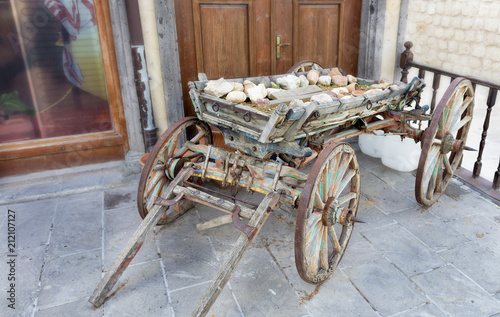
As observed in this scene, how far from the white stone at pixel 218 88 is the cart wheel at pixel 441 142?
1745mm

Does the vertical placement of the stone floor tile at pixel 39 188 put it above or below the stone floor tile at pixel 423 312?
above

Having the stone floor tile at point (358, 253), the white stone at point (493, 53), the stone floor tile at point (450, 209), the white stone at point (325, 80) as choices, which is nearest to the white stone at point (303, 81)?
the white stone at point (325, 80)

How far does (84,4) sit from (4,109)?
139 centimetres

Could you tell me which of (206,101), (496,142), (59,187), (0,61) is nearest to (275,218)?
(206,101)

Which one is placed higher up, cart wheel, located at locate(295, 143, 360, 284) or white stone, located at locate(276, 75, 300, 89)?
white stone, located at locate(276, 75, 300, 89)

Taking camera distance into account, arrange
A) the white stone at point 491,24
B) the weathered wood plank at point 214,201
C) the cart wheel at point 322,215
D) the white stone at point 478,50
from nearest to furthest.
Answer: the cart wheel at point 322,215
the weathered wood plank at point 214,201
the white stone at point 491,24
the white stone at point 478,50

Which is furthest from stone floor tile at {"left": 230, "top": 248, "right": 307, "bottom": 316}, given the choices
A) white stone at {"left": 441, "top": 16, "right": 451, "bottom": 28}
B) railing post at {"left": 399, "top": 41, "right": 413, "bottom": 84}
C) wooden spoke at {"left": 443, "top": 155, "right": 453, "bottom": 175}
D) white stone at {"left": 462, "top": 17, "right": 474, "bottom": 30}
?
white stone at {"left": 441, "top": 16, "right": 451, "bottom": 28}

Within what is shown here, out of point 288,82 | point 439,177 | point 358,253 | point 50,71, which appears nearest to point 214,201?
point 358,253

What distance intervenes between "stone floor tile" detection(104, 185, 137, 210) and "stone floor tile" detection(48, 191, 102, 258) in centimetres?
8

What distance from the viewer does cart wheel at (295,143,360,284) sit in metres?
2.54

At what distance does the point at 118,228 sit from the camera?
12.0 feet

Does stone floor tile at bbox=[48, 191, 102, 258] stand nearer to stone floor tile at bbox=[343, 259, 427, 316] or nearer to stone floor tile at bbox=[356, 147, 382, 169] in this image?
stone floor tile at bbox=[343, 259, 427, 316]

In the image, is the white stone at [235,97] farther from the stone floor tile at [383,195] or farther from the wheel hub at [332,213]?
the stone floor tile at [383,195]

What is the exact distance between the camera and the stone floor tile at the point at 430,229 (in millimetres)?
3404
